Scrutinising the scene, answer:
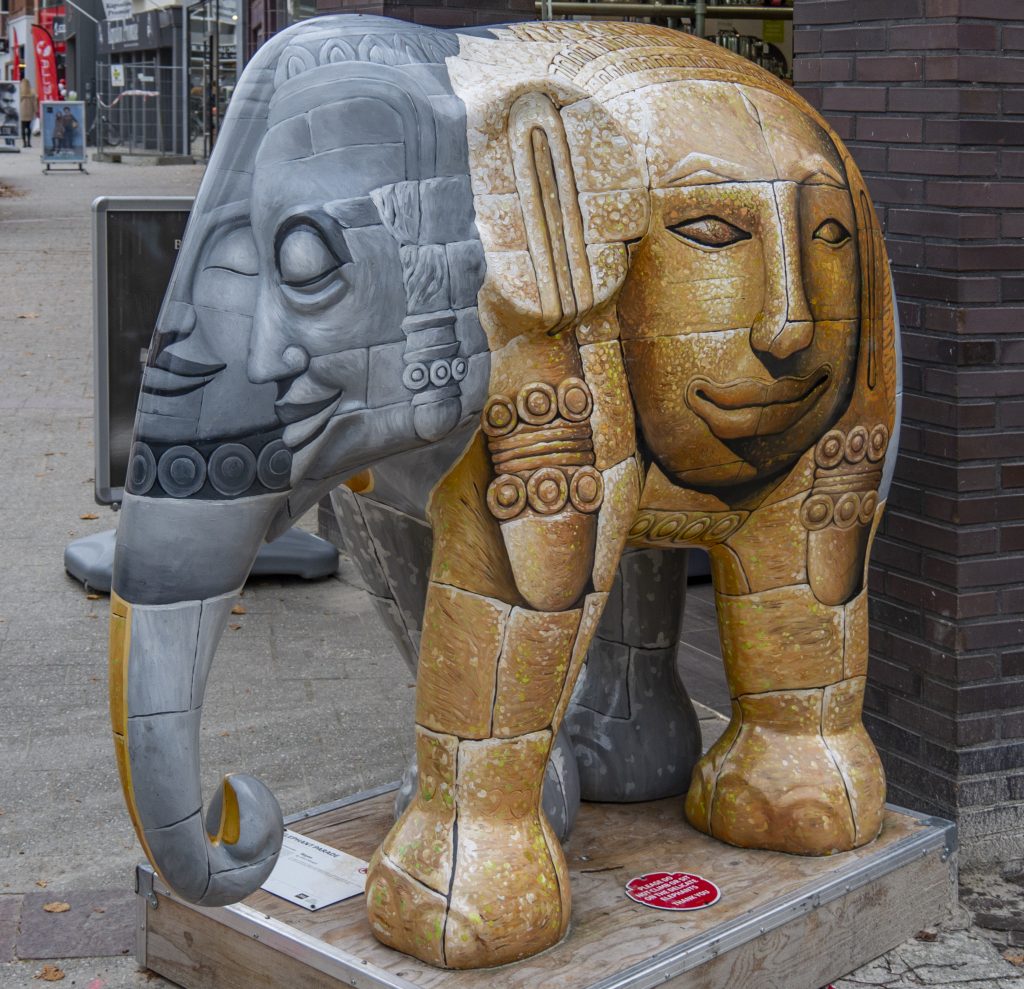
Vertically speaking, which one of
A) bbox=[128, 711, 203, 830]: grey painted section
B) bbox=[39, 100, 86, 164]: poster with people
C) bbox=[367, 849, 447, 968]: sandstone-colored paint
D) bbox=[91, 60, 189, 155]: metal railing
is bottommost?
bbox=[367, 849, 447, 968]: sandstone-colored paint

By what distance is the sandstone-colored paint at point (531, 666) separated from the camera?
9.47 feet

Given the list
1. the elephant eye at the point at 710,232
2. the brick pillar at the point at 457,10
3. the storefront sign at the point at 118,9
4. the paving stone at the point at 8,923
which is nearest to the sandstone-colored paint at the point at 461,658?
the elephant eye at the point at 710,232

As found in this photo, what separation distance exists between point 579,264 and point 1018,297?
1601 mm

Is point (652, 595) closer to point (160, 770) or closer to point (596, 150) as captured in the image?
point (596, 150)

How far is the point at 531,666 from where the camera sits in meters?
2.91

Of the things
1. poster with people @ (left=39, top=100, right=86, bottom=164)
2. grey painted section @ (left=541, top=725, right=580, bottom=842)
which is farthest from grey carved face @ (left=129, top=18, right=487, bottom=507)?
poster with people @ (left=39, top=100, right=86, bottom=164)

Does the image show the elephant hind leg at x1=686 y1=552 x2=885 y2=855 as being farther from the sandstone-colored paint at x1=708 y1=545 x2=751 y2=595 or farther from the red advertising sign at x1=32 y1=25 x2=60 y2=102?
the red advertising sign at x1=32 y1=25 x2=60 y2=102

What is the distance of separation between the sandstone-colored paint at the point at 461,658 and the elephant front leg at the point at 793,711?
0.66 meters

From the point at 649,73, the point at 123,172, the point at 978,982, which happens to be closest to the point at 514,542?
the point at 649,73

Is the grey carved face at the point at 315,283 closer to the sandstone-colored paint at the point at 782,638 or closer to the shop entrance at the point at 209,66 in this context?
the sandstone-colored paint at the point at 782,638

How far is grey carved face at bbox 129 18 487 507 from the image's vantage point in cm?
257

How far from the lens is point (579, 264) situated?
275 cm

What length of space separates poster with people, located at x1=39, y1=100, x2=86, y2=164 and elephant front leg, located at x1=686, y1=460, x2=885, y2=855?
29.0 m

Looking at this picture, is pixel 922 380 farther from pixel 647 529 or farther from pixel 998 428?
pixel 647 529
